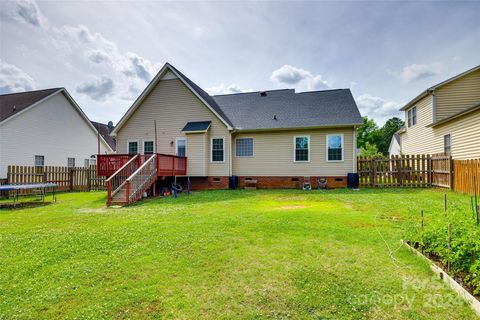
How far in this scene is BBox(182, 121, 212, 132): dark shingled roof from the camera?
15239 mm

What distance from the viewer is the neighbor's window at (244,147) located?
52.6 ft

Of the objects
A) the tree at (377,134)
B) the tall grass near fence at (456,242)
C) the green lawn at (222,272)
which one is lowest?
the green lawn at (222,272)

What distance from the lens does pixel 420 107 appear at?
18.1 metres

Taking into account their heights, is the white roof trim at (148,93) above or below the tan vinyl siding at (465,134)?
above

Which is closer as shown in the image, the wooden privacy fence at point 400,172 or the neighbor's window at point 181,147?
the wooden privacy fence at point 400,172

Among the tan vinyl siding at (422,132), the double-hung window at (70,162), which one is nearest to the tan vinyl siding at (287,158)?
the tan vinyl siding at (422,132)

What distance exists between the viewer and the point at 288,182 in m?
15.4

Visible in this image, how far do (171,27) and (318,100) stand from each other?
1036 centimetres

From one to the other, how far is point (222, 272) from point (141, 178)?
9.05 meters

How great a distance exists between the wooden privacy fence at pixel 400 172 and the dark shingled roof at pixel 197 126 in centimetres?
975

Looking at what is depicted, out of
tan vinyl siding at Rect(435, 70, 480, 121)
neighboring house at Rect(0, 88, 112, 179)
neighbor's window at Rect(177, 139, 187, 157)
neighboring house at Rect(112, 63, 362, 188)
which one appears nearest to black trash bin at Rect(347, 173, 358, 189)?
neighboring house at Rect(112, 63, 362, 188)

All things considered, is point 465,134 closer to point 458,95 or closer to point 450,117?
point 450,117

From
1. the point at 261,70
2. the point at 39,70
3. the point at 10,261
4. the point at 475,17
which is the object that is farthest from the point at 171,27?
the point at 475,17

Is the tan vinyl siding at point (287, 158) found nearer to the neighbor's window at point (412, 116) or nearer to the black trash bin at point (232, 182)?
the black trash bin at point (232, 182)
